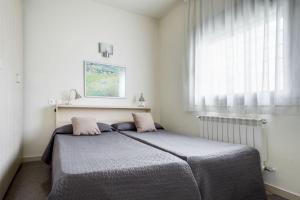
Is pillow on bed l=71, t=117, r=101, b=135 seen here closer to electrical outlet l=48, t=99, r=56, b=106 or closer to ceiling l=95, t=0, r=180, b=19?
electrical outlet l=48, t=99, r=56, b=106

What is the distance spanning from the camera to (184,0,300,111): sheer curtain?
1.69 meters

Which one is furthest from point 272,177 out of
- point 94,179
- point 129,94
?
point 129,94

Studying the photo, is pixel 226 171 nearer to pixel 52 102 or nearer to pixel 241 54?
pixel 241 54

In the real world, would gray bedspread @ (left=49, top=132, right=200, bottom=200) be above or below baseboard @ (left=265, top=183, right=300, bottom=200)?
above

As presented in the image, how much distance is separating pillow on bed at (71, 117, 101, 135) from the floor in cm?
61

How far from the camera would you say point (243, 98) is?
2092mm

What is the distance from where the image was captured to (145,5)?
11.3ft

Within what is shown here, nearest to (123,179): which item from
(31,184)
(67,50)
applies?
(31,184)

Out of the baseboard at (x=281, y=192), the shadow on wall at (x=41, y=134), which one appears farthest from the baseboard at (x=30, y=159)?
the baseboard at (x=281, y=192)

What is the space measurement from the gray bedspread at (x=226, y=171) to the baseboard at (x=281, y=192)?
0.23 metres

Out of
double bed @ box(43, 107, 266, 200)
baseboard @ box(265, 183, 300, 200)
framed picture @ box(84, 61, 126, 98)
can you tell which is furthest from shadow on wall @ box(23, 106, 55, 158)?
baseboard @ box(265, 183, 300, 200)

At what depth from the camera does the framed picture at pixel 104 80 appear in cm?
326

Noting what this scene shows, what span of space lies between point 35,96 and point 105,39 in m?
1.47

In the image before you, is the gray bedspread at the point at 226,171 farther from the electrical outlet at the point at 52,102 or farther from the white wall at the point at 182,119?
the electrical outlet at the point at 52,102
